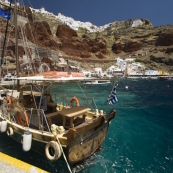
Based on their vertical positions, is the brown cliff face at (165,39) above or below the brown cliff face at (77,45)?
above

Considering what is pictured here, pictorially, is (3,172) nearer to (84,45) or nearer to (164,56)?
(84,45)

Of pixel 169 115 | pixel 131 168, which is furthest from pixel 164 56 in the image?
pixel 131 168

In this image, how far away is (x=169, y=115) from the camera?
1783cm

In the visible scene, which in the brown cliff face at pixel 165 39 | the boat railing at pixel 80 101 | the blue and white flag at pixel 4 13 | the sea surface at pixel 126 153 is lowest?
the sea surface at pixel 126 153

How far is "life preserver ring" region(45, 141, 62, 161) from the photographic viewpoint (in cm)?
602

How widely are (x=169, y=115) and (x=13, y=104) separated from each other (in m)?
16.5

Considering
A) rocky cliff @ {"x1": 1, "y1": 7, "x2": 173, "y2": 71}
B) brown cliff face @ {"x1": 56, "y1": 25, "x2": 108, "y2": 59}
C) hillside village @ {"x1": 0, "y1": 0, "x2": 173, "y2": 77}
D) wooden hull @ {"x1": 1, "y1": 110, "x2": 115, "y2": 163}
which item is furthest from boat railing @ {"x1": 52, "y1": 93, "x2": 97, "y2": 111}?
brown cliff face @ {"x1": 56, "y1": 25, "x2": 108, "y2": 59}

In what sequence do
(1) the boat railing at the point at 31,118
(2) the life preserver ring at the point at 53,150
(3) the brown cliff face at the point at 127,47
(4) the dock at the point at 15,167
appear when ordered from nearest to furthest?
(4) the dock at the point at 15,167, (2) the life preserver ring at the point at 53,150, (1) the boat railing at the point at 31,118, (3) the brown cliff face at the point at 127,47

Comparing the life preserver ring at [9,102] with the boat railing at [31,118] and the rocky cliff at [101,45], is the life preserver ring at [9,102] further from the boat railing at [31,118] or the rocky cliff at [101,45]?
the rocky cliff at [101,45]

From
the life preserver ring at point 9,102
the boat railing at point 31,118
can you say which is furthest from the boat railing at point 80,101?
the life preserver ring at point 9,102

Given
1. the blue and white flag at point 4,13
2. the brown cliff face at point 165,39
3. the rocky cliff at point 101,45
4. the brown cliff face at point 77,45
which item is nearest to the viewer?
the blue and white flag at point 4,13

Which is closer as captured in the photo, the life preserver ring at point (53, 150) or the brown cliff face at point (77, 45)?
the life preserver ring at point (53, 150)

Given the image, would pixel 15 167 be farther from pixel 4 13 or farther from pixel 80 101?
pixel 80 101

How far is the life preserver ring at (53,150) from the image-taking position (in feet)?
19.8
